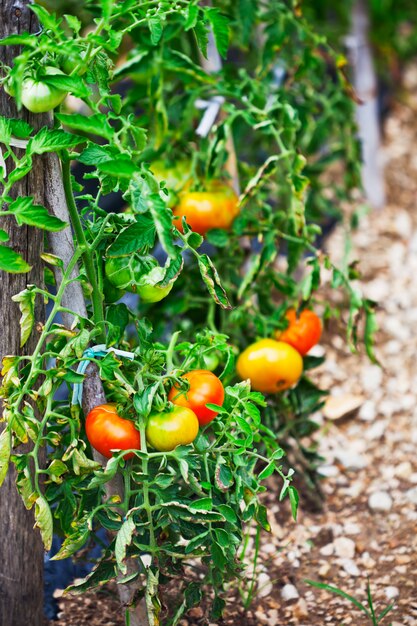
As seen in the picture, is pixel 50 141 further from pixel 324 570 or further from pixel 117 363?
pixel 324 570

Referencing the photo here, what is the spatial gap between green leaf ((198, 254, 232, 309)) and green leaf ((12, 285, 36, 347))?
0.25 metres

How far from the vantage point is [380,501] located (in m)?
1.88

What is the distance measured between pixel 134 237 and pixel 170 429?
0.29m

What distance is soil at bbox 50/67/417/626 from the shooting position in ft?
5.05

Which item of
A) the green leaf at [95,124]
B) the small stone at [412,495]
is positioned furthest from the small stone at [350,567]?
the green leaf at [95,124]

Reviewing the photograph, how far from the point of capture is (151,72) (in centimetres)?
173

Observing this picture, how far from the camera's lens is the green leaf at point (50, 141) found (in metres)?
1.09

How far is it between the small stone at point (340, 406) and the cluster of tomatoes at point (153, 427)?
1.02 m

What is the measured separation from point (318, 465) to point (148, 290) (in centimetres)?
92

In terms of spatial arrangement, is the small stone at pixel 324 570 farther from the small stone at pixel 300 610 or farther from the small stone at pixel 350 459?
the small stone at pixel 350 459

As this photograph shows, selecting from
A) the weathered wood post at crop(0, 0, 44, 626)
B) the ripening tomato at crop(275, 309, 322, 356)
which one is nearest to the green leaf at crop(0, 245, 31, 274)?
the weathered wood post at crop(0, 0, 44, 626)

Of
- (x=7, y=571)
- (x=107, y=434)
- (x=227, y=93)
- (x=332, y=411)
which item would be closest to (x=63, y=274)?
(x=107, y=434)

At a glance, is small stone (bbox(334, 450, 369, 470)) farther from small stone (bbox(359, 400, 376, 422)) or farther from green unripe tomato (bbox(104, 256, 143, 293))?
green unripe tomato (bbox(104, 256, 143, 293))

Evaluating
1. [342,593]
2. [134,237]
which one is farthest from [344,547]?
[134,237]
